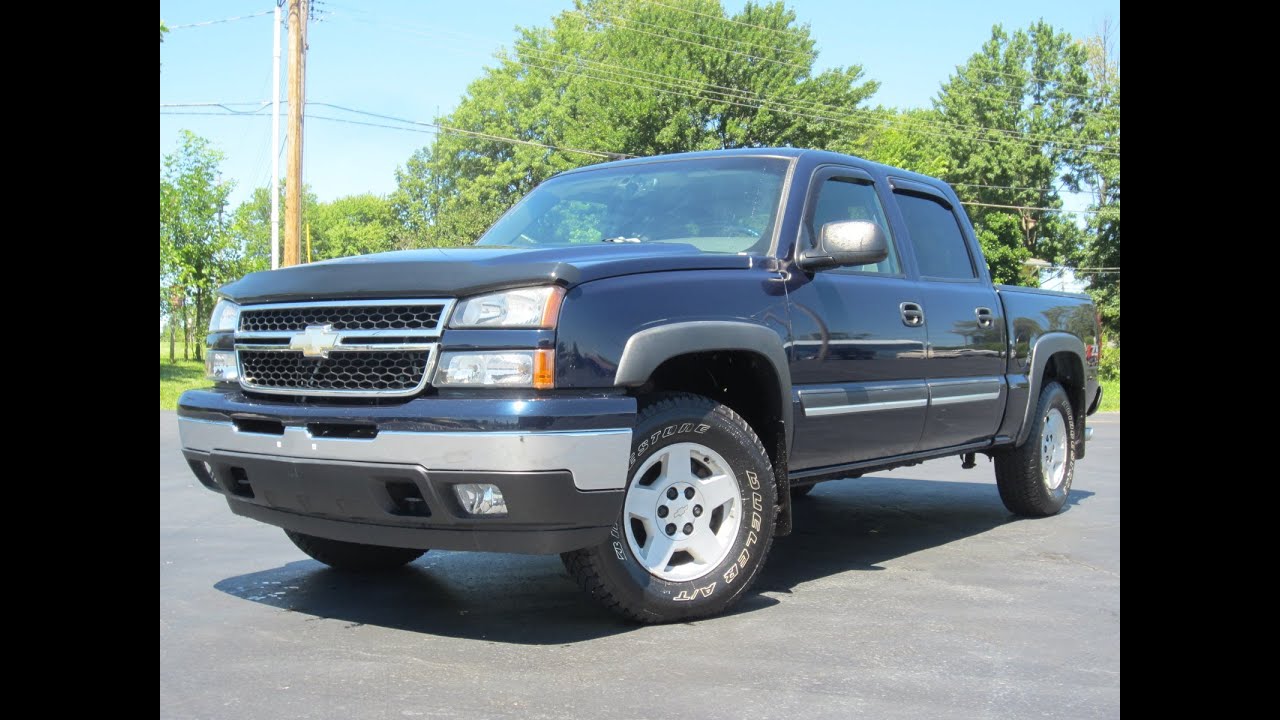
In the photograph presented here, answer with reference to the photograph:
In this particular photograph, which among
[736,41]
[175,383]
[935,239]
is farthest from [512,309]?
[736,41]

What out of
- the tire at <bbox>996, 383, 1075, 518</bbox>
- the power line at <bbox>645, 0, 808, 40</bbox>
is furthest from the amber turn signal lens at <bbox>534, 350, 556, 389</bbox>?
the power line at <bbox>645, 0, 808, 40</bbox>

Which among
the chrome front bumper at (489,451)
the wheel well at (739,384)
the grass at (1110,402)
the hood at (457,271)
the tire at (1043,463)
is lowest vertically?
the grass at (1110,402)

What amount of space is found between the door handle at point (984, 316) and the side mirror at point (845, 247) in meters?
1.61

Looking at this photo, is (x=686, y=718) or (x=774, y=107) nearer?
(x=686, y=718)

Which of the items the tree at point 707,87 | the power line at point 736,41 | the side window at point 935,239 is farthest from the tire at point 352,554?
the power line at point 736,41

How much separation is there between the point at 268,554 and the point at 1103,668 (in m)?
4.12

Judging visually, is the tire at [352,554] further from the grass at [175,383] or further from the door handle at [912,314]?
the grass at [175,383]

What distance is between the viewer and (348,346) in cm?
428

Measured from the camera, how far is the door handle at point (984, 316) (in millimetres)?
6582

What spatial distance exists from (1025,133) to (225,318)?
53328mm

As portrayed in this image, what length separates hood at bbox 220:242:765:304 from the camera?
4.12 meters

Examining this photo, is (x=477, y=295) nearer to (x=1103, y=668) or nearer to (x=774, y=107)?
(x=1103, y=668)
